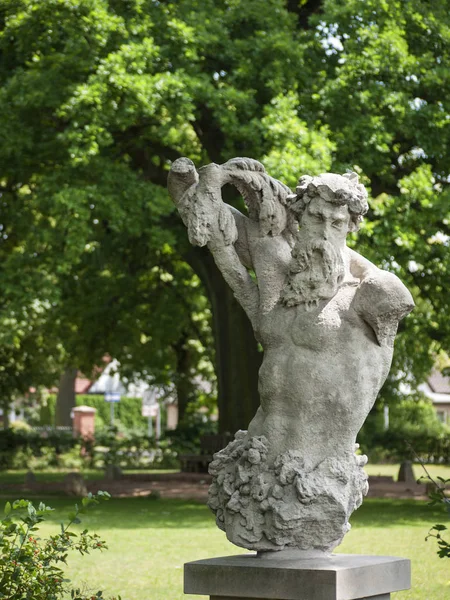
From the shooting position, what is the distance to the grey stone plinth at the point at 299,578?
545 centimetres

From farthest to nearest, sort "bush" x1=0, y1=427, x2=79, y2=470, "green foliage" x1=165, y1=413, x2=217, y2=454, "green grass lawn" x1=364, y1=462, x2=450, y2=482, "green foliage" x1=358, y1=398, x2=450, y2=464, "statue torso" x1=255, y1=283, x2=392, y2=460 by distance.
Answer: "green foliage" x1=358, y1=398, x2=450, y2=464, "green foliage" x1=165, y1=413, x2=217, y2=454, "bush" x1=0, y1=427, x2=79, y2=470, "green grass lawn" x1=364, y1=462, x2=450, y2=482, "statue torso" x1=255, y1=283, x2=392, y2=460

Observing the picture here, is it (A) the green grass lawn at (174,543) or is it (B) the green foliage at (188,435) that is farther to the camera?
(B) the green foliage at (188,435)

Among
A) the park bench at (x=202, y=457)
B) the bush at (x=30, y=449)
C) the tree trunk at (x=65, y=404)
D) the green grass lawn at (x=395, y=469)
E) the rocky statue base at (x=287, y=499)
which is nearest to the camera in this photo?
the rocky statue base at (x=287, y=499)

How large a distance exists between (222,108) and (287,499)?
46.3 ft

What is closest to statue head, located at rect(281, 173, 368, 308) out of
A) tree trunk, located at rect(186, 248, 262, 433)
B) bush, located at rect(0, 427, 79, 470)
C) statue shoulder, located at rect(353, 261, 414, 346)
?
statue shoulder, located at rect(353, 261, 414, 346)

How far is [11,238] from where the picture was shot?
82.9 feet

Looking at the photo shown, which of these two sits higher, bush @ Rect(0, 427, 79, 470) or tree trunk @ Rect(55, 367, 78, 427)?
tree trunk @ Rect(55, 367, 78, 427)

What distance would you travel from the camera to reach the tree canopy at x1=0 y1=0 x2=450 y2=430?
60.2 ft

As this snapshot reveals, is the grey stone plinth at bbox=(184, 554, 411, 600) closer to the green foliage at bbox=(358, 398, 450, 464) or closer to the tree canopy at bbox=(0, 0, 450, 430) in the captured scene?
the tree canopy at bbox=(0, 0, 450, 430)

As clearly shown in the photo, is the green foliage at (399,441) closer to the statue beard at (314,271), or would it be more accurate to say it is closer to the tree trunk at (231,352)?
the tree trunk at (231,352)

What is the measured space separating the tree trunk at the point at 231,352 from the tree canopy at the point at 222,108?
227 mm

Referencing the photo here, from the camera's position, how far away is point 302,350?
6055 millimetres

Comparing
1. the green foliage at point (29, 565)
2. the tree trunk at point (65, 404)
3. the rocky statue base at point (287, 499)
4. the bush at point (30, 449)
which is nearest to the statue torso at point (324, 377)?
the rocky statue base at point (287, 499)

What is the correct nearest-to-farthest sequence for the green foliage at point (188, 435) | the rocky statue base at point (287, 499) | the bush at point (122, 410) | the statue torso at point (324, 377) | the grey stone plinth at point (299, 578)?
the grey stone plinth at point (299, 578), the rocky statue base at point (287, 499), the statue torso at point (324, 377), the green foliage at point (188, 435), the bush at point (122, 410)
